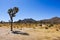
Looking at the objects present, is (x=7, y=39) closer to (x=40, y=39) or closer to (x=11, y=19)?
(x=40, y=39)

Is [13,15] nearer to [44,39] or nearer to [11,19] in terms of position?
[11,19]

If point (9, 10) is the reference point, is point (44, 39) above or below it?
below

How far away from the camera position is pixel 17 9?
44.0 meters

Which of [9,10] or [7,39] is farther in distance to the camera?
[9,10]

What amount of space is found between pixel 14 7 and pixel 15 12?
1.64m

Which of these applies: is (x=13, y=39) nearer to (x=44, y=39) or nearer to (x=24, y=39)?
(x=24, y=39)

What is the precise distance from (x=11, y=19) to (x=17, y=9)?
3.79 m

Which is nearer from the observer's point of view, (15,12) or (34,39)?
(34,39)

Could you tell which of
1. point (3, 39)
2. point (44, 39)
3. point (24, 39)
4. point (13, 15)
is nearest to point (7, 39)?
point (3, 39)

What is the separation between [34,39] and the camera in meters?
25.3

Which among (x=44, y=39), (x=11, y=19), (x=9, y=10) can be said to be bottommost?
(x=44, y=39)

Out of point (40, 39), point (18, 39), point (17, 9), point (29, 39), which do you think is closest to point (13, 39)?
point (18, 39)

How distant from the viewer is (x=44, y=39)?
25406mm

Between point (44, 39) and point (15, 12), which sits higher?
point (15, 12)
